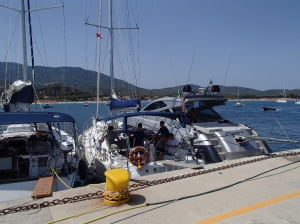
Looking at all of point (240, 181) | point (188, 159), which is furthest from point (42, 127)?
point (240, 181)

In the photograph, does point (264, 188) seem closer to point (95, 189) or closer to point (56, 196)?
point (95, 189)

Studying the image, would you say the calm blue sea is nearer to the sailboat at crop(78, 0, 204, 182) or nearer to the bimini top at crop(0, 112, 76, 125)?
the sailboat at crop(78, 0, 204, 182)

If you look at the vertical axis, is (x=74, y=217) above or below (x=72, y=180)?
above

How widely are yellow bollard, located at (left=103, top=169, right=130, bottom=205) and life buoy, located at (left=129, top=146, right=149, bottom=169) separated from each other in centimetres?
308

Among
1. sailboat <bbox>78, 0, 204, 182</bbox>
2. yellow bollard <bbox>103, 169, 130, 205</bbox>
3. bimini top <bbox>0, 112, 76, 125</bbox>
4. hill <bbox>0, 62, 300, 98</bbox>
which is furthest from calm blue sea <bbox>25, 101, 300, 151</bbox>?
bimini top <bbox>0, 112, 76, 125</bbox>

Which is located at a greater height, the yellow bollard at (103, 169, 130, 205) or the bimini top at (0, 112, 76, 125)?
the bimini top at (0, 112, 76, 125)

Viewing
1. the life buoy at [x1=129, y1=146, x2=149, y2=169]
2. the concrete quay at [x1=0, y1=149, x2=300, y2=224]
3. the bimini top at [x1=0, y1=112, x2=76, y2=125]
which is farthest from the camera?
the life buoy at [x1=129, y1=146, x2=149, y2=169]

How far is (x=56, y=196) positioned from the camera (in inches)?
207

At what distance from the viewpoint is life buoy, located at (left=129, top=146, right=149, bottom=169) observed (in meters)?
8.09

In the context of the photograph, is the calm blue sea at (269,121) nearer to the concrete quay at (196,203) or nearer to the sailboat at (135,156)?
the sailboat at (135,156)

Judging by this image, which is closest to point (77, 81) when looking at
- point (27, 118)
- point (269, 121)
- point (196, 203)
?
point (269, 121)

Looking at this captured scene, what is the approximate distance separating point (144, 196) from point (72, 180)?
12.2ft

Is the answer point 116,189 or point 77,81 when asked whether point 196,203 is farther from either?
point 77,81

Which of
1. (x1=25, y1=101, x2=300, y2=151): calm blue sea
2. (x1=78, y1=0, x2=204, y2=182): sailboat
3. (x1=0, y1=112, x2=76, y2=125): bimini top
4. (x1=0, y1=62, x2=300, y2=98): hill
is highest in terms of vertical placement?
(x1=0, y1=62, x2=300, y2=98): hill
